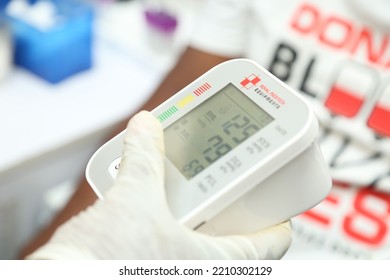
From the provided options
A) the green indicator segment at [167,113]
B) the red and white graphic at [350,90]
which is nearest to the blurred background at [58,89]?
the red and white graphic at [350,90]

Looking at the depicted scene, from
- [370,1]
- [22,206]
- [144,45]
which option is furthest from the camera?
[144,45]

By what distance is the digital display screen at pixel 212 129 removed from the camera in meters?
0.42

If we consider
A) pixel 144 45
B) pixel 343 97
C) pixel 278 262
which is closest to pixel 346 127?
pixel 343 97

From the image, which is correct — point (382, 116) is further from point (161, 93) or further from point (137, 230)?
point (137, 230)

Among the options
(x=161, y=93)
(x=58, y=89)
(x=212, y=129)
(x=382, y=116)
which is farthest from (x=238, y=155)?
(x=58, y=89)

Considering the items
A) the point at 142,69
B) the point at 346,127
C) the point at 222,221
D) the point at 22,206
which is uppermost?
the point at 222,221

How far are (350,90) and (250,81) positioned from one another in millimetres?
355

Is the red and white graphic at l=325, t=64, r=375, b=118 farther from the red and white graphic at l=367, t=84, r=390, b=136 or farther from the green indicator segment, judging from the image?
the green indicator segment

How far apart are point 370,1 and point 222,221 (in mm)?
470

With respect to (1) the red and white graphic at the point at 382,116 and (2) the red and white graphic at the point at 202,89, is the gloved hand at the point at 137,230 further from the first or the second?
(1) the red and white graphic at the point at 382,116

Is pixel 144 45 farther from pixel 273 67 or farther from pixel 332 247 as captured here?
pixel 332 247

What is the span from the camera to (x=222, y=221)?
416 millimetres

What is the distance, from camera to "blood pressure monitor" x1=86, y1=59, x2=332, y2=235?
0.40 m

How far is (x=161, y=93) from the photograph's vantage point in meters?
0.91
